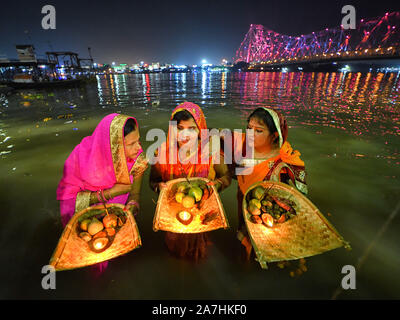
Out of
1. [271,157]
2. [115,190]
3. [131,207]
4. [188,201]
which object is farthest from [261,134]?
[115,190]

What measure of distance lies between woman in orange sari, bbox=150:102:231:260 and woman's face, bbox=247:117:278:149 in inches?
27.7

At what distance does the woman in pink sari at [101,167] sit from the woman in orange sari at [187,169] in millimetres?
577

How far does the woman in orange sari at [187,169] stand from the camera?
268 centimetres

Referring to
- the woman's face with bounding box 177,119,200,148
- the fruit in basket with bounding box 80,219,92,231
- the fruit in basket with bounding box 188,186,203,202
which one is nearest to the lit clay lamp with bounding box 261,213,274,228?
the fruit in basket with bounding box 188,186,203,202

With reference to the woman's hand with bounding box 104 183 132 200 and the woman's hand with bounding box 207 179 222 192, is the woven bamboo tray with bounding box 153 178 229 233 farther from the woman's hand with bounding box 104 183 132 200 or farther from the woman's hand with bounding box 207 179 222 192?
the woman's hand with bounding box 104 183 132 200

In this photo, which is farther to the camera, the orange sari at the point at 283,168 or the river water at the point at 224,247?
the orange sari at the point at 283,168

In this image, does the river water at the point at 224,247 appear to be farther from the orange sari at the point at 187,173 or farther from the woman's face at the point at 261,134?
the woman's face at the point at 261,134

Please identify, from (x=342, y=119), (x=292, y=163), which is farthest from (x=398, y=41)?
(x=292, y=163)

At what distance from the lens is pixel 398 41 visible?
2736 inches

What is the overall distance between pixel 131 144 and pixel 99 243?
1.26 meters

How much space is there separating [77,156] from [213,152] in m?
1.96

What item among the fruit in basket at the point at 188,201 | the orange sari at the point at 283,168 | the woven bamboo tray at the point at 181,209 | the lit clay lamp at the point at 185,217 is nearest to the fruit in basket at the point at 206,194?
the woven bamboo tray at the point at 181,209

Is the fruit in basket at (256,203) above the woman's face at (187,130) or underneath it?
underneath
